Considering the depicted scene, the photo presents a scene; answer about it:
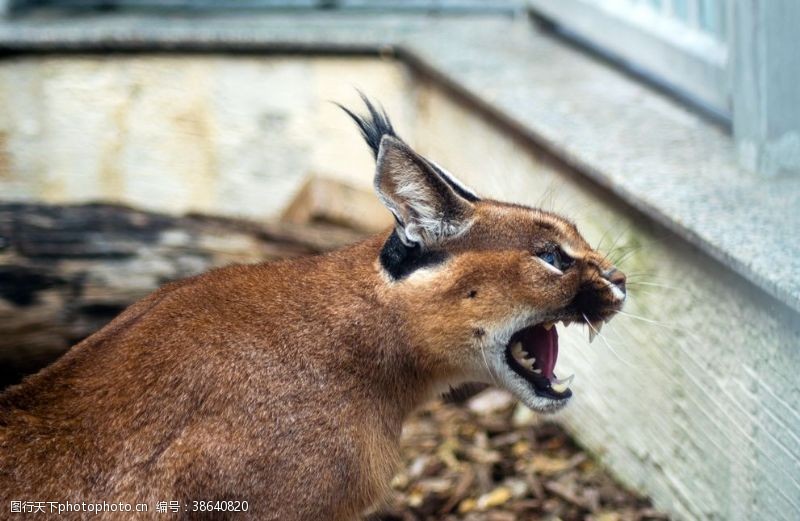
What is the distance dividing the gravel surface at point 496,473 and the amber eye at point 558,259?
53.3 inches

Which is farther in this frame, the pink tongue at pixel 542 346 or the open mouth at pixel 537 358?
the pink tongue at pixel 542 346

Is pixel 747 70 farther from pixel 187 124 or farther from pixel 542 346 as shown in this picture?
pixel 187 124

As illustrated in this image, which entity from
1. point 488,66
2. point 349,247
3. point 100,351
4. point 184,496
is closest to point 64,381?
point 100,351

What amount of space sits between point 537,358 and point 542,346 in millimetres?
42

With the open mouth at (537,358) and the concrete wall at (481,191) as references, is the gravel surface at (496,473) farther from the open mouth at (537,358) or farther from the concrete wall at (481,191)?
the open mouth at (537,358)

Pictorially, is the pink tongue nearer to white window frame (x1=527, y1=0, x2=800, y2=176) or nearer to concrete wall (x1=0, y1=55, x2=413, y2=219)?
white window frame (x1=527, y1=0, x2=800, y2=176)

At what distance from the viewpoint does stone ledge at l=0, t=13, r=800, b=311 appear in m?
4.30

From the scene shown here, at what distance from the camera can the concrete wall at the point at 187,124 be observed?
734 cm

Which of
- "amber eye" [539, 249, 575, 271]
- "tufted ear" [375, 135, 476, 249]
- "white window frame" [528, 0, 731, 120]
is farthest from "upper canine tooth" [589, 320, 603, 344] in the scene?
"white window frame" [528, 0, 731, 120]

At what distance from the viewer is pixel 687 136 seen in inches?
212

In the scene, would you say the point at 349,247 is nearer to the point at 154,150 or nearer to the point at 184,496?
the point at 184,496

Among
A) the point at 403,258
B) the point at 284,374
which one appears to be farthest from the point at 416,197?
the point at 284,374

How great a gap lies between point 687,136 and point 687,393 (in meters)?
1.36

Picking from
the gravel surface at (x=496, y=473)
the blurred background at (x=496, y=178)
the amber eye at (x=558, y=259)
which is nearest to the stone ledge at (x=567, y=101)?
the blurred background at (x=496, y=178)
